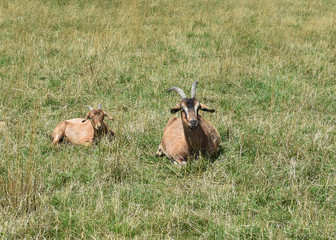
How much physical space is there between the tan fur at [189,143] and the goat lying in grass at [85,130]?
891mm

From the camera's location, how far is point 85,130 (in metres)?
6.05

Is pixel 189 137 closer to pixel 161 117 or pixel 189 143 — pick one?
pixel 189 143

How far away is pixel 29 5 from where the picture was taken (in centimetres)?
1249

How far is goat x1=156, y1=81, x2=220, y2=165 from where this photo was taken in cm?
513

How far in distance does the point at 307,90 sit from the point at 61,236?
507 centimetres

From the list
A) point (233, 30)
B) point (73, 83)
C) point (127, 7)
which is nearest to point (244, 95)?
point (73, 83)

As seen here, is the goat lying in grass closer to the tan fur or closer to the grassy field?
the grassy field

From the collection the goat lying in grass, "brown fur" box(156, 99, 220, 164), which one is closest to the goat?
"brown fur" box(156, 99, 220, 164)

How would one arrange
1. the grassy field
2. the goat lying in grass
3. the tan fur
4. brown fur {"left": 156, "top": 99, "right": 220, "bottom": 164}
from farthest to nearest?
the goat lying in grass
the tan fur
brown fur {"left": 156, "top": 99, "right": 220, "bottom": 164}
the grassy field

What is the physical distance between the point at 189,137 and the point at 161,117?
1.30 meters

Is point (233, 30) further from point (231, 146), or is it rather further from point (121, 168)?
point (121, 168)

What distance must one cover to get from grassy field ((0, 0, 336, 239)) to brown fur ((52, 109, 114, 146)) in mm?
222

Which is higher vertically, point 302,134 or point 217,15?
point 217,15

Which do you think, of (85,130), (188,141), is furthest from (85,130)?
(188,141)
